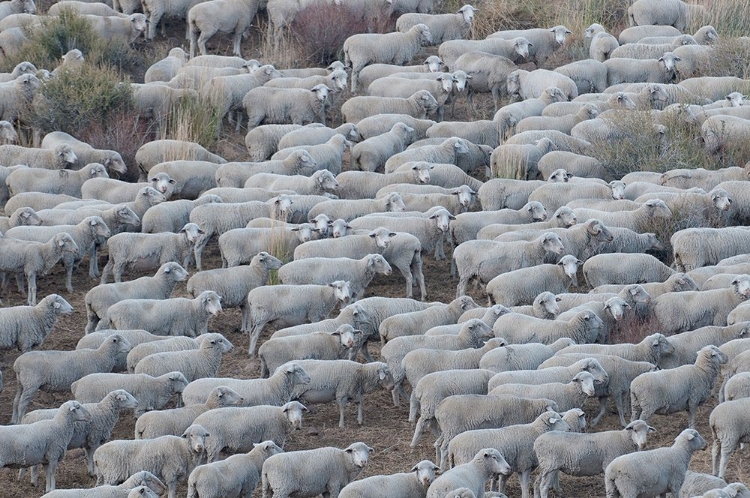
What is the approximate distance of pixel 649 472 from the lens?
11031 millimetres

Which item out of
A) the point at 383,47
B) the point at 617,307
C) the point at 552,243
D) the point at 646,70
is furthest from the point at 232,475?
the point at 646,70

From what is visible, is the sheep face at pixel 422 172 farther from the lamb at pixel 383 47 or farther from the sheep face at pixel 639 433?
the sheep face at pixel 639 433

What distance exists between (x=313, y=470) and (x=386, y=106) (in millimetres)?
11198

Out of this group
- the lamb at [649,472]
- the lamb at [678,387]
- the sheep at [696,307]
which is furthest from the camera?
the sheep at [696,307]

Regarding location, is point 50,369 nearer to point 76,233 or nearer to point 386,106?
point 76,233

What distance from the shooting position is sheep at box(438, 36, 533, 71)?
24.4 meters

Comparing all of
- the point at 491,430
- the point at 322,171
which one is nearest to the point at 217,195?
the point at 322,171

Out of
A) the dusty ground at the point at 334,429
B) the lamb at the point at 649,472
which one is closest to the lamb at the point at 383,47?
the dusty ground at the point at 334,429

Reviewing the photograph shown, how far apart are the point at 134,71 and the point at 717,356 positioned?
51.3ft

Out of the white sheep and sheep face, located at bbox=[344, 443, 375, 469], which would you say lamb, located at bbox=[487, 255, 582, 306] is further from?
the white sheep

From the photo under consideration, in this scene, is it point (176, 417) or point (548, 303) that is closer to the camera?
point (176, 417)

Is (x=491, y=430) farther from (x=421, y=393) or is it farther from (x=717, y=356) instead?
(x=717, y=356)

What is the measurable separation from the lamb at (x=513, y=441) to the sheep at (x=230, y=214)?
6.25 m

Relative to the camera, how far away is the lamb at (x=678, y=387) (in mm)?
12562
